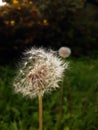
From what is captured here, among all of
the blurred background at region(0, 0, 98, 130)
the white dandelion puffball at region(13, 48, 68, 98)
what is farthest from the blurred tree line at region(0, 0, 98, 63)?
the white dandelion puffball at region(13, 48, 68, 98)

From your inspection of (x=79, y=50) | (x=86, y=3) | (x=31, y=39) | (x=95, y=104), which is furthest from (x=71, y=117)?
(x=86, y=3)

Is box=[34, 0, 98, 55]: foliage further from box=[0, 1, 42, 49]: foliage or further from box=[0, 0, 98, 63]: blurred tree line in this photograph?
box=[0, 1, 42, 49]: foliage

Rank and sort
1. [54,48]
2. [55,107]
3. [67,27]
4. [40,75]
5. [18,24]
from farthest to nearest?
[67,27] < [54,48] < [18,24] < [55,107] < [40,75]

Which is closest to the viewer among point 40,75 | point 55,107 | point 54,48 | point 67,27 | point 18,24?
point 40,75

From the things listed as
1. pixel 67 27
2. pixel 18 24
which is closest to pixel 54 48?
pixel 67 27

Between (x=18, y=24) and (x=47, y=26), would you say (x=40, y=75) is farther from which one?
(x=47, y=26)

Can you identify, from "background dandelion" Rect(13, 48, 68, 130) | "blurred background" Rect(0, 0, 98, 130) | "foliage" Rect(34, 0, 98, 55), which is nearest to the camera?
"background dandelion" Rect(13, 48, 68, 130)

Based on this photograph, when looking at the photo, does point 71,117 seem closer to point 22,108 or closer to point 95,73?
point 22,108

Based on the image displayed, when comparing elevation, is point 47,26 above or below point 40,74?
above

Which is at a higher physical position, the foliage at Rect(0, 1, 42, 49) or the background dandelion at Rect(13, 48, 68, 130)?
the foliage at Rect(0, 1, 42, 49)
